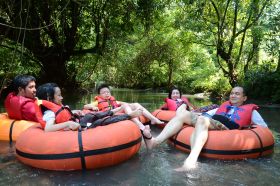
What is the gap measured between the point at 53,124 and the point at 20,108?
1.54 meters

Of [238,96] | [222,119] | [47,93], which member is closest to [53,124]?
[47,93]

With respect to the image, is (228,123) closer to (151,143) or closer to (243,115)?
(243,115)

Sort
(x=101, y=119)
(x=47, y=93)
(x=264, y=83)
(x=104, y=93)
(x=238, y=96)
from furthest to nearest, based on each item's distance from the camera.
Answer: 1. (x=264, y=83)
2. (x=104, y=93)
3. (x=238, y=96)
4. (x=101, y=119)
5. (x=47, y=93)

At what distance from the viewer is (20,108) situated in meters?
5.18

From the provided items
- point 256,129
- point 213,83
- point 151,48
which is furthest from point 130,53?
point 256,129

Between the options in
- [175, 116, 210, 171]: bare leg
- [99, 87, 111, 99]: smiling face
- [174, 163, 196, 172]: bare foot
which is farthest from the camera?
[99, 87, 111, 99]: smiling face

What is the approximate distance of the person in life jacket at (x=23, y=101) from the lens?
5.17 meters

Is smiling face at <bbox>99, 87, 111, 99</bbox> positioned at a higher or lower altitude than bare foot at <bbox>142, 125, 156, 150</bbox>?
higher

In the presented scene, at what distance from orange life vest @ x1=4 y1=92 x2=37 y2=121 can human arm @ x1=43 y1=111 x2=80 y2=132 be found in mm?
1319

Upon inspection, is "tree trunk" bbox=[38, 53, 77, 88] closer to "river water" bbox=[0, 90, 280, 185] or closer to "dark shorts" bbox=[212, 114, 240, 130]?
"river water" bbox=[0, 90, 280, 185]

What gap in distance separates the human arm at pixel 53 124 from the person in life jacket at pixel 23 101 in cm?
132

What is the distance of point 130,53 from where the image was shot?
2094 cm

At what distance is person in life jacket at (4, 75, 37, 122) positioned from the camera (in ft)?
17.0

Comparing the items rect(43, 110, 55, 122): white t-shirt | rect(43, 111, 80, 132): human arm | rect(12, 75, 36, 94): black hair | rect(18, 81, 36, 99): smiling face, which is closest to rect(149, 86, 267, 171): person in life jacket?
rect(43, 111, 80, 132): human arm
